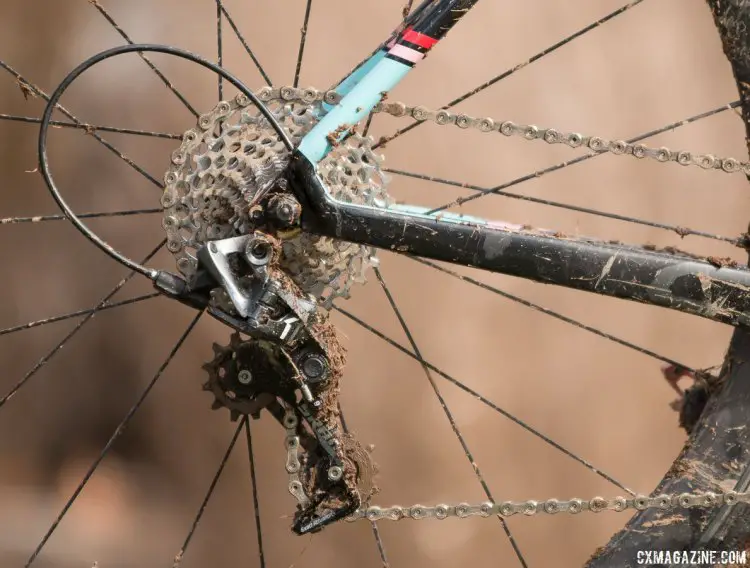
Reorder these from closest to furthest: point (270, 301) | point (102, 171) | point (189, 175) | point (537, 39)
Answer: point (270, 301) → point (189, 175) → point (102, 171) → point (537, 39)

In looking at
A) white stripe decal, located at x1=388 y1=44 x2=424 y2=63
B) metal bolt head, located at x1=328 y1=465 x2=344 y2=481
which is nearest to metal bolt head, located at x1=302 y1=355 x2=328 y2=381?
metal bolt head, located at x1=328 y1=465 x2=344 y2=481

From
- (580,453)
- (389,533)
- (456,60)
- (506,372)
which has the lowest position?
(389,533)

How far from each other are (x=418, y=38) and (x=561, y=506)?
2.41 feet

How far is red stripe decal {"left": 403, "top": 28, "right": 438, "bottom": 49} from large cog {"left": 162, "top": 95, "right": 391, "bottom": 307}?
164 mm

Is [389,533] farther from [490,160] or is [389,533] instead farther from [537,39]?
[537,39]

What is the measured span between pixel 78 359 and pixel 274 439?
444 mm

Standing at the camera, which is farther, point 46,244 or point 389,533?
point 389,533

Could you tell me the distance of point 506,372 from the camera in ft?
5.82

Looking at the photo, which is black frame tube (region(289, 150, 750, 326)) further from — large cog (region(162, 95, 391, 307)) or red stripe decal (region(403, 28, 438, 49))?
red stripe decal (region(403, 28, 438, 49))

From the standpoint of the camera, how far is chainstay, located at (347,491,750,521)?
1194 mm

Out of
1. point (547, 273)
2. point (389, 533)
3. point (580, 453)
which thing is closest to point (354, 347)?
point (389, 533)

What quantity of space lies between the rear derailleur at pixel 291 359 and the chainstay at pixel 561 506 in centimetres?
5

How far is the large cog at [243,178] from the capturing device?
3.92 ft

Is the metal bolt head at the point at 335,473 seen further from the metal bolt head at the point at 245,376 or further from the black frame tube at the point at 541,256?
the black frame tube at the point at 541,256
